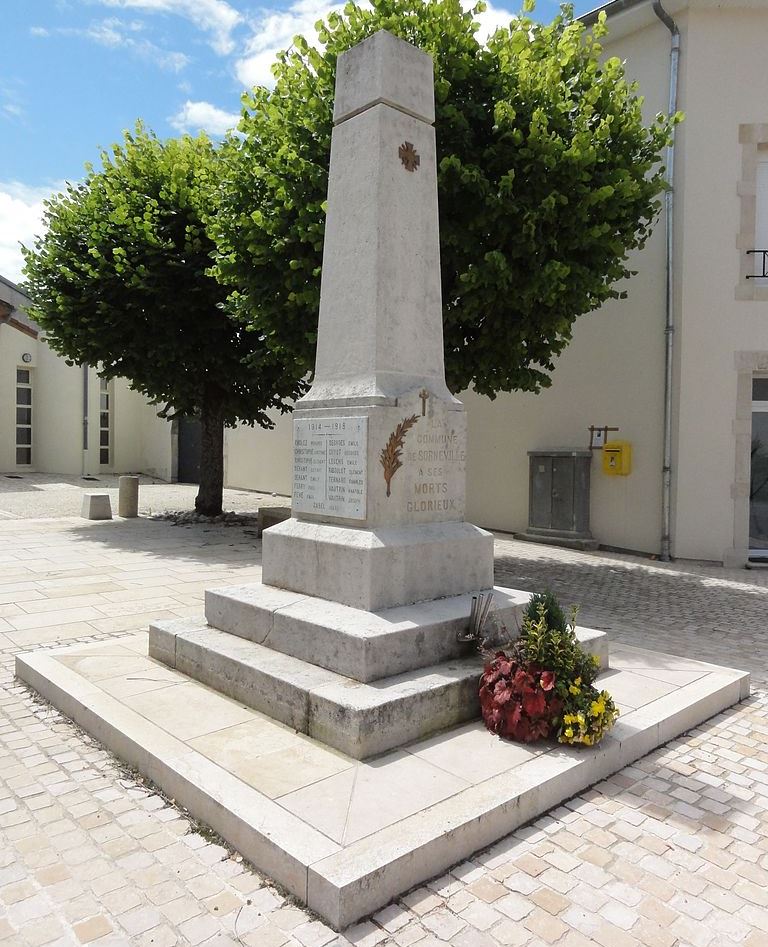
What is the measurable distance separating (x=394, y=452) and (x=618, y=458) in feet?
26.0

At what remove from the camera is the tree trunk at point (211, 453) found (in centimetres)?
1400

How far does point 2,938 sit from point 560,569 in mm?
8703

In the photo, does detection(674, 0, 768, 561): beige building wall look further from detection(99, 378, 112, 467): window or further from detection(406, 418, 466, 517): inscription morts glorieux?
detection(99, 378, 112, 467): window

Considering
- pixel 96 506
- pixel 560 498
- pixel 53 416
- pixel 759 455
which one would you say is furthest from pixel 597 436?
pixel 53 416

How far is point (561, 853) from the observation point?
297 cm

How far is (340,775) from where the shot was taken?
10.8ft

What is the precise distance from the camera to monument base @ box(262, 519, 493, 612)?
170 inches

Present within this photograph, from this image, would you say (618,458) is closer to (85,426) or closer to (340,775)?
(340,775)

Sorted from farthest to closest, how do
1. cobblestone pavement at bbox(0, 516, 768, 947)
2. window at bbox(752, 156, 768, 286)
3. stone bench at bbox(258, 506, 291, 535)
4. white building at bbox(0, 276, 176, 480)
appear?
1. white building at bbox(0, 276, 176, 480)
2. stone bench at bbox(258, 506, 291, 535)
3. window at bbox(752, 156, 768, 286)
4. cobblestone pavement at bbox(0, 516, 768, 947)

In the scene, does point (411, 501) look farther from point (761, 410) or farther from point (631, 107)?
point (761, 410)

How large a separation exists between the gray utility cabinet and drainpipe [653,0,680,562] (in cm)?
133

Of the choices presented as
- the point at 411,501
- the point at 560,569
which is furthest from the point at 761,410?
the point at 411,501

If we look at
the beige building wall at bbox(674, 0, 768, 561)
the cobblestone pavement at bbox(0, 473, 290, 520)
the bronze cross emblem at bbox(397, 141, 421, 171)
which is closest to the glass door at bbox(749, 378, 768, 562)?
the beige building wall at bbox(674, 0, 768, 561)

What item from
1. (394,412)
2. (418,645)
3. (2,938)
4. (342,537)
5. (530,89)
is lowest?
(2,938)
